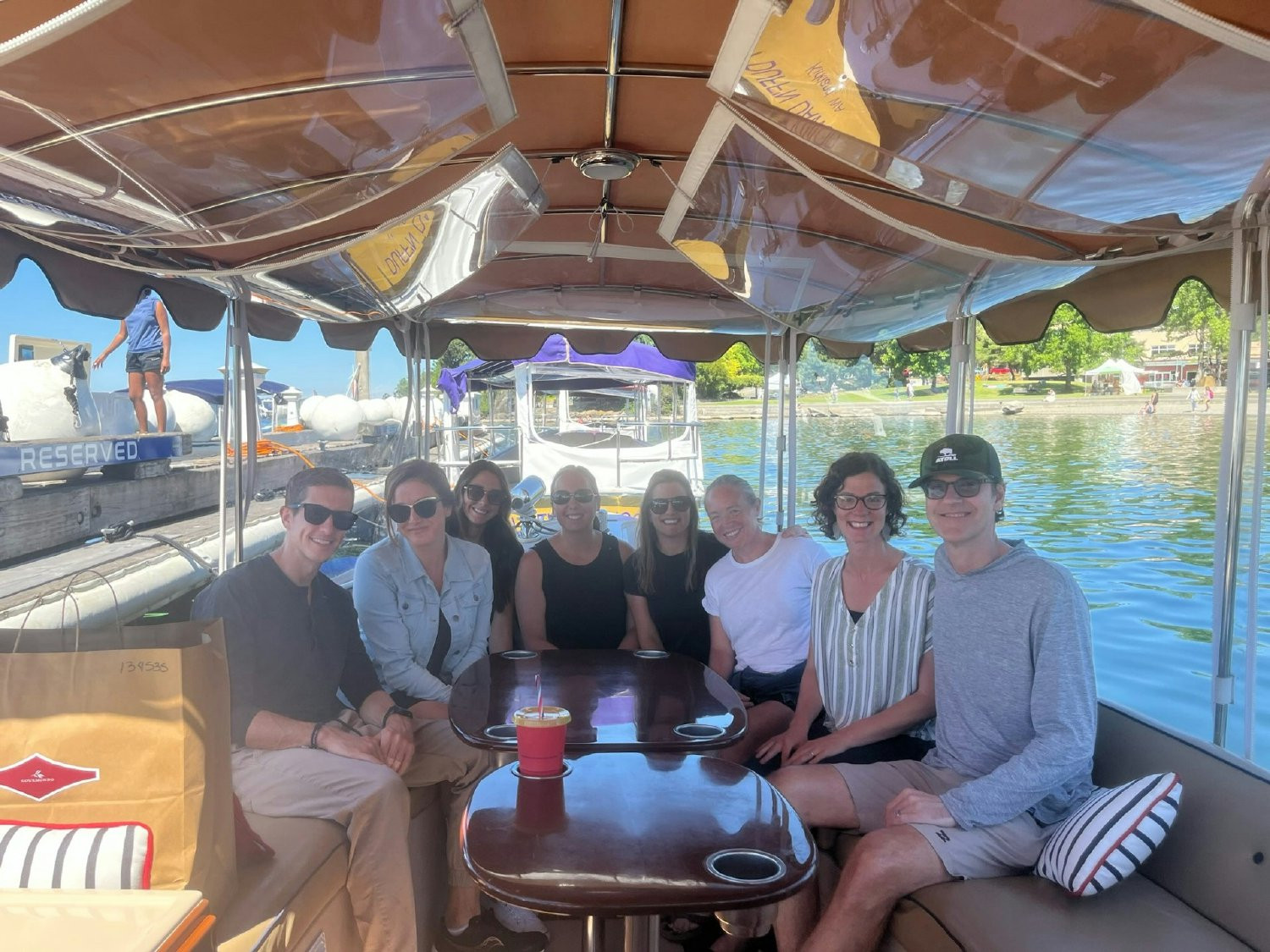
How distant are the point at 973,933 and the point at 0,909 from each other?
1.73 m

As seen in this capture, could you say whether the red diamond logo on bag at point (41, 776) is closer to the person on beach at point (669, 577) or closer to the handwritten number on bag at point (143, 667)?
the handwritten number on bag at point (143, 667)

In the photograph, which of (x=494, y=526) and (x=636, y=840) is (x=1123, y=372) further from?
(x=636, y=840)

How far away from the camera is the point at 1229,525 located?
2264mm

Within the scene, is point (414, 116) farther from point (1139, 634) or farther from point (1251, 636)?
point (1139, 634)

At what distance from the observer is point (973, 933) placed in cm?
Answer: 171

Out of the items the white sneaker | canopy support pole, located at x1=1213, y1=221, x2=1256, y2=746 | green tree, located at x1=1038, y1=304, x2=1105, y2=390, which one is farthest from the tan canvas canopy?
green tree, located at x1=1038, y1=304, x2=1105, y2=390

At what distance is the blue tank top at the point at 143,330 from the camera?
8766 millimetres

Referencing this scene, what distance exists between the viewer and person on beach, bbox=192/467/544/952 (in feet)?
7.10

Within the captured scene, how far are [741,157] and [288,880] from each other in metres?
2.10

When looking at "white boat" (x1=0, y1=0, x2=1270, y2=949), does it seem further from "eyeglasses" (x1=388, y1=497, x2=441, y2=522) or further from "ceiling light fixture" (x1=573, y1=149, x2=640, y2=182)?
"eyeglasses" (x1=388, y1=497, x2=441, y2=522)

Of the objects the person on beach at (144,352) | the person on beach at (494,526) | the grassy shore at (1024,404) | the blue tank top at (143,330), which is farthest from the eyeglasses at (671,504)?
the grassy shore at (1024,404)

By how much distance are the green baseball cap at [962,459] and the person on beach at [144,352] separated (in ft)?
24.0

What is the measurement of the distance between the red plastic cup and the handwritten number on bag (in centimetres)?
68

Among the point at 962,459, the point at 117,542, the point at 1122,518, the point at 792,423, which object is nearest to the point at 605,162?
the point at 962,459
